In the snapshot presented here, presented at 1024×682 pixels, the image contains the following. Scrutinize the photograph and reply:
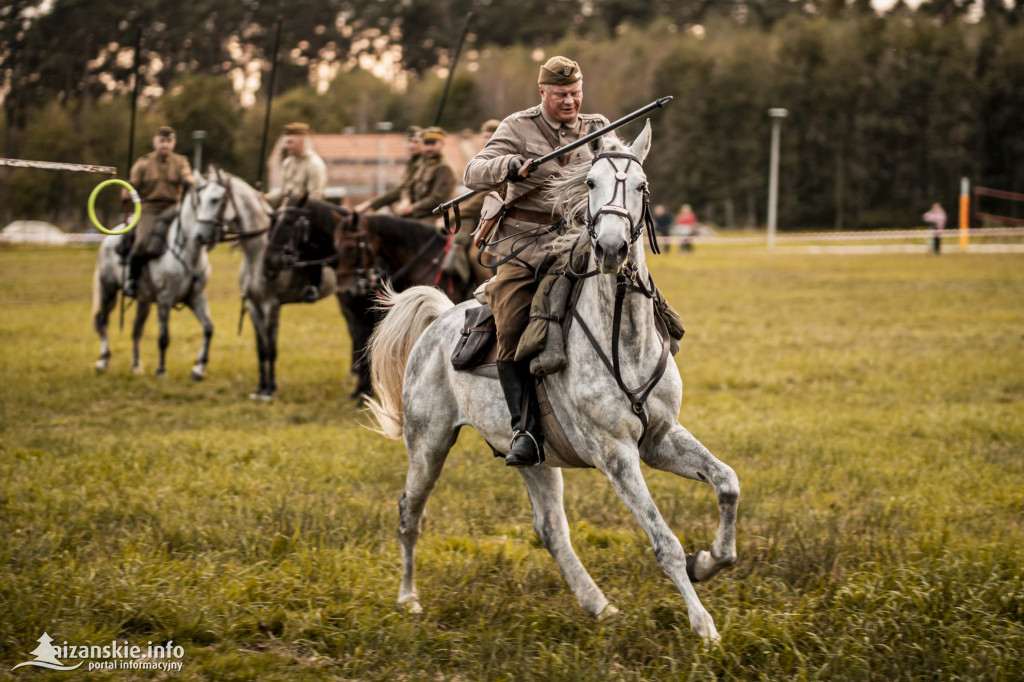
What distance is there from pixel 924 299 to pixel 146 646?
2183cm

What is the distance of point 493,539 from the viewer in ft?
23.3

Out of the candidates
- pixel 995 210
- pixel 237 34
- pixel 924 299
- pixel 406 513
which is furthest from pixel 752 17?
pixel 406 513

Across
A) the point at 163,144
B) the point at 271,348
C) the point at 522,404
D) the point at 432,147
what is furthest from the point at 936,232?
the point at 522,404

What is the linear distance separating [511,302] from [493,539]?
2.27 m

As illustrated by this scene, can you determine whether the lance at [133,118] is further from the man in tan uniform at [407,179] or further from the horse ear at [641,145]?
the horse ear at [641,145]

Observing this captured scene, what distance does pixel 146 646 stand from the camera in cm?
521

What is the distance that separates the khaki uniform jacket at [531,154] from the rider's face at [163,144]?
32.1 ft

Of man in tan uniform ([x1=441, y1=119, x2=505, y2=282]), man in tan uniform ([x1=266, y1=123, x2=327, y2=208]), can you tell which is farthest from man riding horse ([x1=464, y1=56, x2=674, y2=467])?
man in tan uniform ([x1=266, y1=123, x2=327, y2=208])

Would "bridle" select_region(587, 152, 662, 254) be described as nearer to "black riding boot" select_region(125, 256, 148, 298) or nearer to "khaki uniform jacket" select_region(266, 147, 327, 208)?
"khaki uniform jacket" select_region(266, 147, 327, 208)

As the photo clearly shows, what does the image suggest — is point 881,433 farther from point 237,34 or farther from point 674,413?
point 237,34

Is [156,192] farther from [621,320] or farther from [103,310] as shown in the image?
[621,320]

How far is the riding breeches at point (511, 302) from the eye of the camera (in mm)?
5438

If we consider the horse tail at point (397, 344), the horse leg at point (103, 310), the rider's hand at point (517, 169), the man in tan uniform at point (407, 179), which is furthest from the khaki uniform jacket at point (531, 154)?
the horse leg at point (103, 310)

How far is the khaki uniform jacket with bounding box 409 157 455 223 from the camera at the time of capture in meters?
12.5
